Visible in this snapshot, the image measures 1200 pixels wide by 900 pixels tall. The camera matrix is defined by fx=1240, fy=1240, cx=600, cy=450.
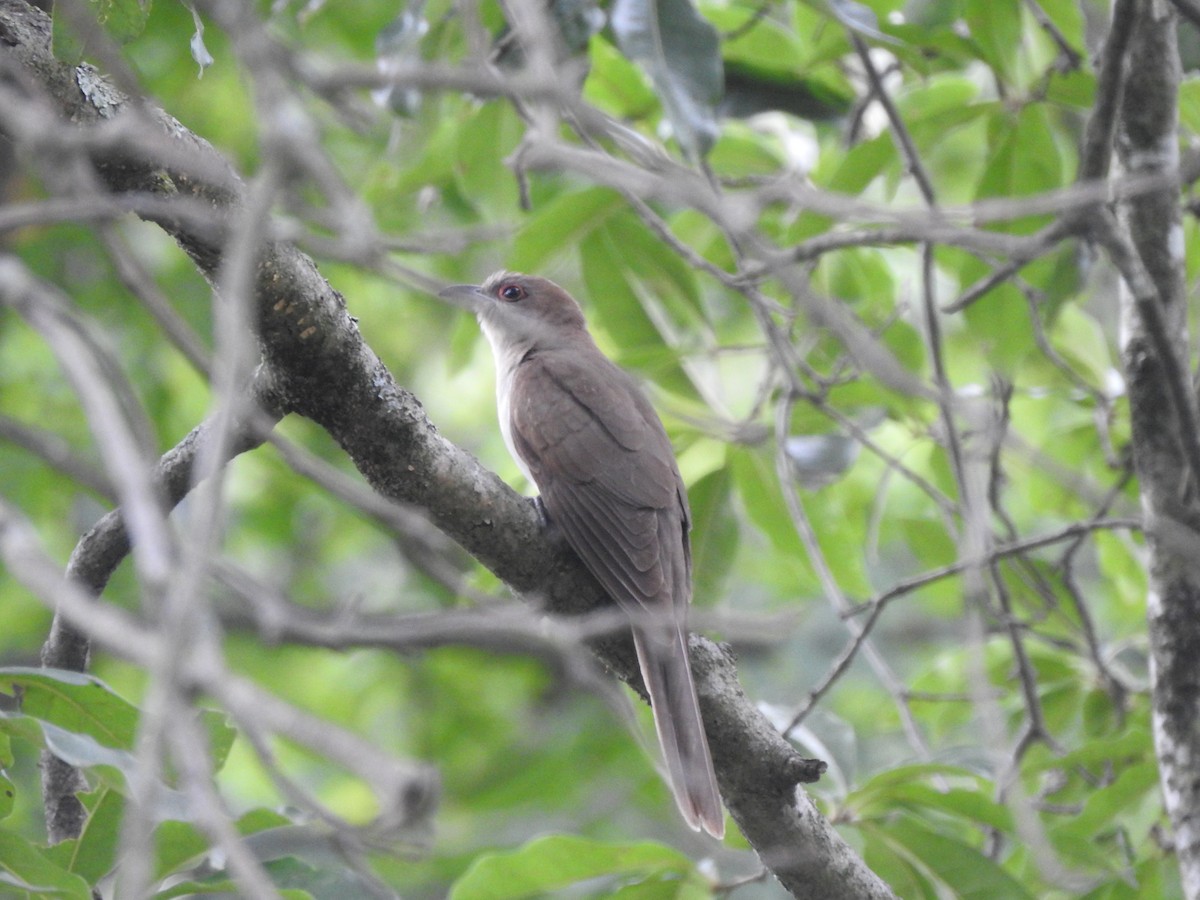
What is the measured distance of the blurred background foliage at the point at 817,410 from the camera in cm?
372

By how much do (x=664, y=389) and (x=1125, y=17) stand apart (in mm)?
2067

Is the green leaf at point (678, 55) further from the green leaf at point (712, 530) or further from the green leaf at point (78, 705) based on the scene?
the green leaf at point (78, 705)

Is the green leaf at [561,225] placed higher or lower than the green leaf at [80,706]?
higher

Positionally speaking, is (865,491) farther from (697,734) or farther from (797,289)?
(797,289)

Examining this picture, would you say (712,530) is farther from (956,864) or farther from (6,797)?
(6,797)

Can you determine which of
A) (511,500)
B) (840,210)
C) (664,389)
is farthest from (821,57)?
(840,210)

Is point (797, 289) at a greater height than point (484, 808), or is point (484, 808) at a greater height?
point (484, 808)

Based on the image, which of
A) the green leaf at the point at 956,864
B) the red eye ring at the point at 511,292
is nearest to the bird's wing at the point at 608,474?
the green leaf at the point at 956,864

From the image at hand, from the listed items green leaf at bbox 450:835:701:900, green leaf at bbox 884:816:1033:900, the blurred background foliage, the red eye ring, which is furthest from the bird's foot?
the red eye ring

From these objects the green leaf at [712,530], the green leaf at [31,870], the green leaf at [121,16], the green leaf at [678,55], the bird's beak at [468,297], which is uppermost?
the bird's beak at [468,297]

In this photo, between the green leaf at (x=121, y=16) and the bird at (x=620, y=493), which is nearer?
the green leaf at (x=121, y=16)

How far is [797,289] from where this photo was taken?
1843 mm

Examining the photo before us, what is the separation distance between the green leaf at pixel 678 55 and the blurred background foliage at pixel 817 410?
114 millimetres

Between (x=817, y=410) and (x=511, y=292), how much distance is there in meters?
1.81
